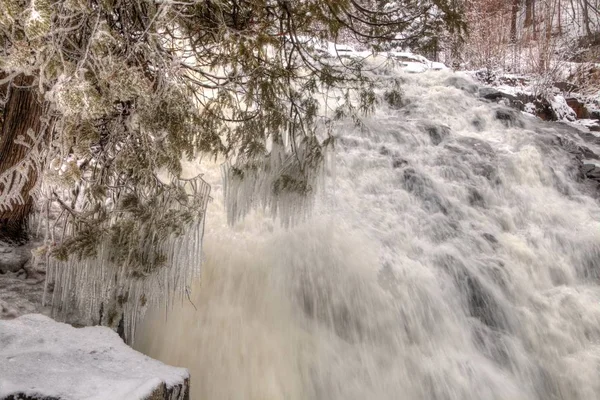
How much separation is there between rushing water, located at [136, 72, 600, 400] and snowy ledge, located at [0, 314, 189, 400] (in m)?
1.01

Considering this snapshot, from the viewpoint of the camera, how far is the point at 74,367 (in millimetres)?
2357

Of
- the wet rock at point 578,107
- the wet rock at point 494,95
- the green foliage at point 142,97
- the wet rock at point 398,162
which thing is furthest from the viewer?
the wet rock at point 578,107

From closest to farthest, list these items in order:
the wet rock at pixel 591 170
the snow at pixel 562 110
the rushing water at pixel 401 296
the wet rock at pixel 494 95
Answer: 1. the rushing water at pixel 401 296
2. the wet rock at pixel 591 170
3. the snow at pixel 562 110
4. the wet rock at pixel 494 95

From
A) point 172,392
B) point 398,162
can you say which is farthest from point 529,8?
point 172,392

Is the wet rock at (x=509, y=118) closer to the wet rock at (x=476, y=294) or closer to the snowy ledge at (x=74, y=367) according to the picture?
the wet rock at (x=476, y=294)

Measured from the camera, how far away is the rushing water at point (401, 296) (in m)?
3.76

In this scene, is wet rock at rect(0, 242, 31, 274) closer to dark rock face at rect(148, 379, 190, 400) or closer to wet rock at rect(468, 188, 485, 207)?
dark rock face at rect(148, 379, 190, 400)

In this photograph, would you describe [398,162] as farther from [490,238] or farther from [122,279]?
[122,279]

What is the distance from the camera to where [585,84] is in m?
10.4

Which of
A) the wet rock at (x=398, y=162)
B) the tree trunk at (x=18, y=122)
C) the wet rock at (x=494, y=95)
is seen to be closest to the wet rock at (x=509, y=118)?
the wet rock at (x=494, y=95)

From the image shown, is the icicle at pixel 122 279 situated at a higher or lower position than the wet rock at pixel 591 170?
lower

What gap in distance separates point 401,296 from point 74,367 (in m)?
3.31

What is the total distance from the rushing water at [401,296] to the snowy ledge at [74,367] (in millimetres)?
1015

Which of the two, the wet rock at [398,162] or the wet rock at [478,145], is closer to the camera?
the wet rock at [398,162]
